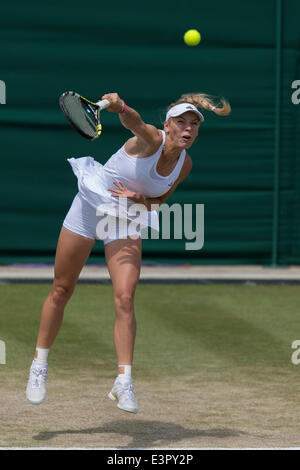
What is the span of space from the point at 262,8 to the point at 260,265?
9.45ft

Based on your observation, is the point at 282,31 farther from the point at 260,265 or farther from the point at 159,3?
the point at 260,265

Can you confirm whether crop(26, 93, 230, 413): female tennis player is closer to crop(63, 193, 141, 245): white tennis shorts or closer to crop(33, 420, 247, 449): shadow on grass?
crop(63, 193, 141, 245): white tennis shorts

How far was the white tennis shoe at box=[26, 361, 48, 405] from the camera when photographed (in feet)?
18.1

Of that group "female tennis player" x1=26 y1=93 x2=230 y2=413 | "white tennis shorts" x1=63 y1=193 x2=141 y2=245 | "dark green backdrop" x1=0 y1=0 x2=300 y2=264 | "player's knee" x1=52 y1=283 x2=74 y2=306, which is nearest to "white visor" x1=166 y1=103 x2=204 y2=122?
"female tennis player" x1=26 y1=93 x2=230 y2=413

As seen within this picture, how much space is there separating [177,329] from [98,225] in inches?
118

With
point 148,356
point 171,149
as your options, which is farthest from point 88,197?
point 148,356

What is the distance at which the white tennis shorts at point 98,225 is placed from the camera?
5.50 metres

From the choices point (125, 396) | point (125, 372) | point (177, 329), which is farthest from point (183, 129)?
point (177, 329)

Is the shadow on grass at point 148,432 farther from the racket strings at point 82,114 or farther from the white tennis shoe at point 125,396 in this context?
the racket strings at point 82,114

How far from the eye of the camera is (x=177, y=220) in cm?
1180

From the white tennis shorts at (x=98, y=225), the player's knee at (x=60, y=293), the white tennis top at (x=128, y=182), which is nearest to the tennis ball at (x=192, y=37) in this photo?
the white tennis top at (x=128, y=182)

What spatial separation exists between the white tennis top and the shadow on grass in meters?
1.05

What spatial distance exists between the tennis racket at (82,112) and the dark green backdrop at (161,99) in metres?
6.56

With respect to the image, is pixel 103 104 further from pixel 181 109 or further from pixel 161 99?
pixel 161 99
